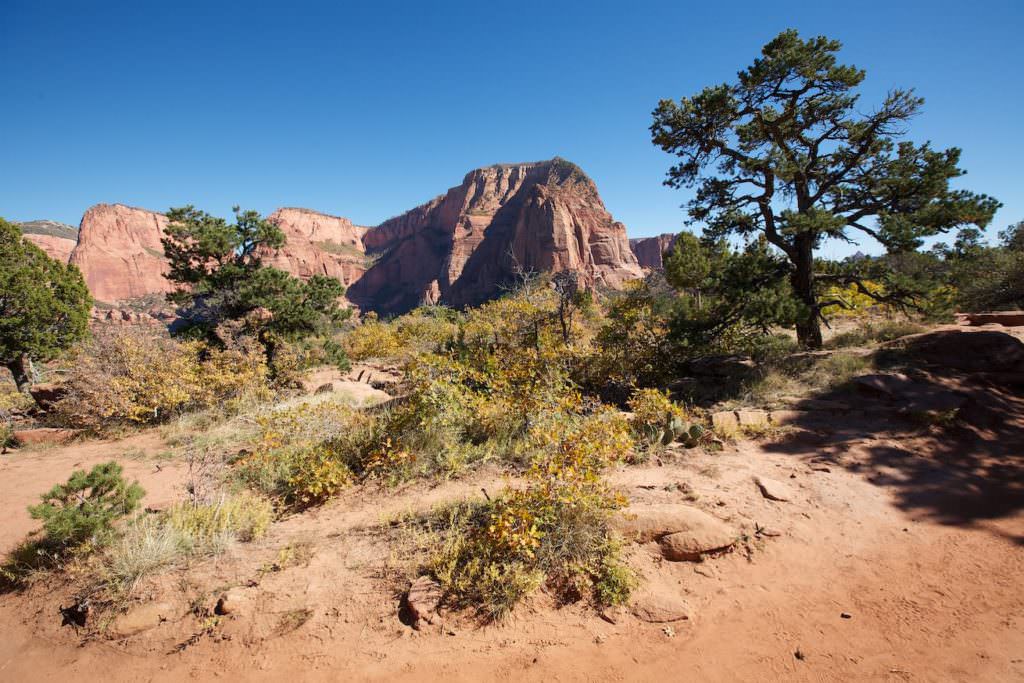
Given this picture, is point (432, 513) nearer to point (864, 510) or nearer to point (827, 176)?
point (864, 510)

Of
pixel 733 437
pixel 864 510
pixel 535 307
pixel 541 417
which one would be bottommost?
pixel 864 510

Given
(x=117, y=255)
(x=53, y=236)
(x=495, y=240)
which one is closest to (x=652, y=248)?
(x=495, y=240)

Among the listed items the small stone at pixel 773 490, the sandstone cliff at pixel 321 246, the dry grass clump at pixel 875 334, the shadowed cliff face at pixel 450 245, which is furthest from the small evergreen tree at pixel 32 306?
the sandstone cliff at pixel 321 246

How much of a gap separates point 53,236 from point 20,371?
114271 mm

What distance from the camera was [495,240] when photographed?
8775cm

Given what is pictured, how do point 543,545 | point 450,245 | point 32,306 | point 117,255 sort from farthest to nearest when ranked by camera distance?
1. point 450,245
2. point 117,255
3. point 32,306
4. point 543,545

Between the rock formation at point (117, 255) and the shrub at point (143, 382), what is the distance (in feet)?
301

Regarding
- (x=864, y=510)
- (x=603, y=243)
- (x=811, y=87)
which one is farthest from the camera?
(x=603, y=243)

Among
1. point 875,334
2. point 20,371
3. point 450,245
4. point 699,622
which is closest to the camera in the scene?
point 699,622

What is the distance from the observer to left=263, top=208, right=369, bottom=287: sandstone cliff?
9400 cm

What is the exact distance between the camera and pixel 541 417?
601 cm

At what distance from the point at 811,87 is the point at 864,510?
32.2 ft

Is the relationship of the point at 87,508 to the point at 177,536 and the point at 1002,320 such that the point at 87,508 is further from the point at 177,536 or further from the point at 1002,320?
the point at 1002,320

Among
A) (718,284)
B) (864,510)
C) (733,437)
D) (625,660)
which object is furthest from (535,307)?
(625,660)
